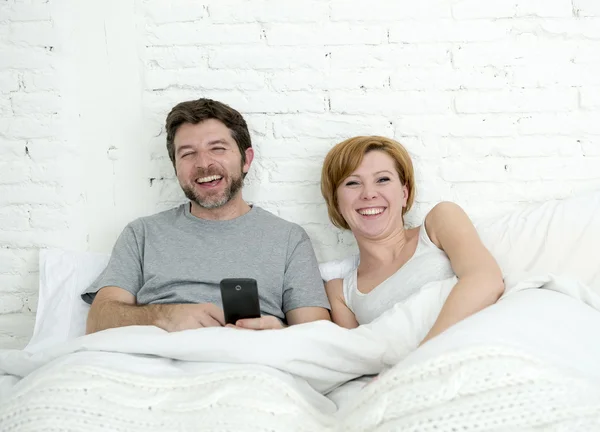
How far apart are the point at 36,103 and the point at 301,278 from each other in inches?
42.7

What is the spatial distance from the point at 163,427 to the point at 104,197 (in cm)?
121

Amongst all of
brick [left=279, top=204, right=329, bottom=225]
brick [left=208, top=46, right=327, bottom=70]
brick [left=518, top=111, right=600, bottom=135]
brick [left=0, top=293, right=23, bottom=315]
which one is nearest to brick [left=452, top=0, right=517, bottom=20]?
brick [left=518, top=111, right=600, bottom=135]

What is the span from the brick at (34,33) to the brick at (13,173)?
423mm

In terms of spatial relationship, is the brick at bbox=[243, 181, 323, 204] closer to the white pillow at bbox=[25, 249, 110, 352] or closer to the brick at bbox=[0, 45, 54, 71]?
the white pillow at bbox=[25, 249, 110, 352]

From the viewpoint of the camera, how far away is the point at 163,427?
0.95m

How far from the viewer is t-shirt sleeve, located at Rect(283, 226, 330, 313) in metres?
1.76

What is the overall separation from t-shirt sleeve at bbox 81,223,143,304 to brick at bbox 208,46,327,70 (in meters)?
0.63

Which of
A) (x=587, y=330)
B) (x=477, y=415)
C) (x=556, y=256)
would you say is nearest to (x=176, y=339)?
(x=477, y=415)

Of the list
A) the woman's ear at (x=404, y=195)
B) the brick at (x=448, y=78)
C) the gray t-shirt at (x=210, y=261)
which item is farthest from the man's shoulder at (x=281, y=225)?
the brick at (x=448, y=78)

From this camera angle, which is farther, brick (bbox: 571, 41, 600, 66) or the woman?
brick (bbox: 571, 41, 600, 66)

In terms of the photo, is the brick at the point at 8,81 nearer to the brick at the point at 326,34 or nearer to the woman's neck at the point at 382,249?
the brick at the point at 326,34

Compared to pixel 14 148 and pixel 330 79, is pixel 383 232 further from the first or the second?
pixel 14 148

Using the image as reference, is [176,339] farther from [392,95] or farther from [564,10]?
[564,10]

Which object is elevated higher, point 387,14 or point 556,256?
point 387,14
